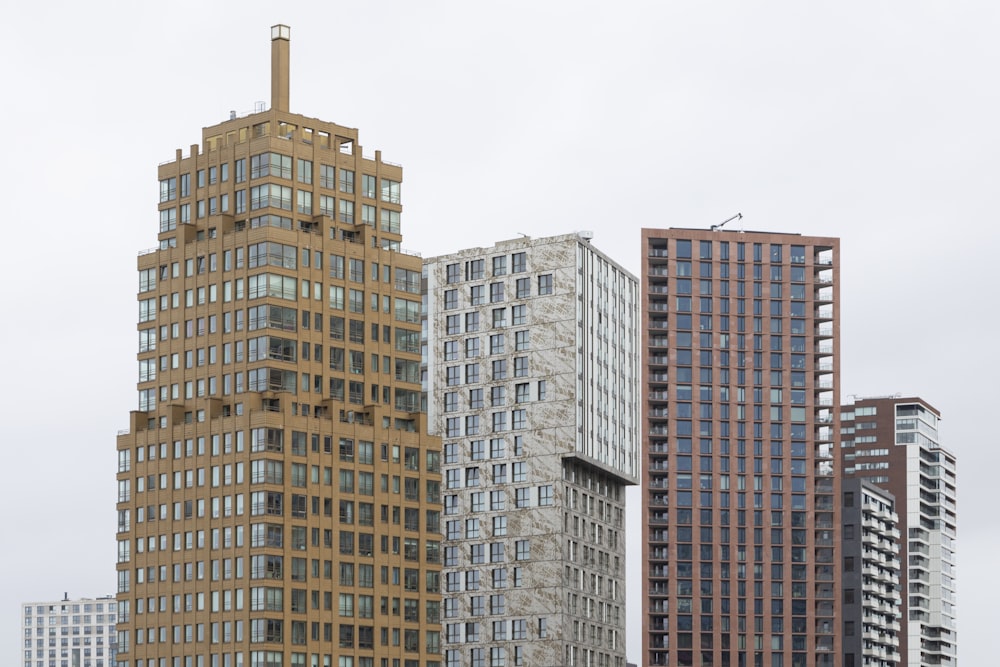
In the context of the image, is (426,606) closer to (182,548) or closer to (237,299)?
(182,548)

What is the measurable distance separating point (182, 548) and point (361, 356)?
26104 mm

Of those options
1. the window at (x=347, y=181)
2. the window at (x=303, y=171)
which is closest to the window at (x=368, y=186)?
the window at (x=347, y=181)

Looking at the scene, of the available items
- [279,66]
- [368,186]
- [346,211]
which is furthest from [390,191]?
[279,66]

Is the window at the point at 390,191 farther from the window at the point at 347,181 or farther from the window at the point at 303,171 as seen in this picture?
the window at the point at 303,171

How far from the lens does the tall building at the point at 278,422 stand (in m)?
172

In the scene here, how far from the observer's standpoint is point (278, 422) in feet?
569

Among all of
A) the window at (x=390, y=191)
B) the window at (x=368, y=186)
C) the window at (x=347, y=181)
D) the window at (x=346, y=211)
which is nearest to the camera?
the window at (x=346, y=211)

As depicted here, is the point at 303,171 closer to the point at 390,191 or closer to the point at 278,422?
the point at 390,191

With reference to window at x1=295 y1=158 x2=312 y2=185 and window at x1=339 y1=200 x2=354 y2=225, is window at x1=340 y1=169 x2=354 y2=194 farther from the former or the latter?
window at x1=295 y1=158 x2=312 y2=185

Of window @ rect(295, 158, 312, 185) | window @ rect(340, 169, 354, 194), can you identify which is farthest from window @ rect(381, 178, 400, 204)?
window @ rect(295, 158, 312, 185)

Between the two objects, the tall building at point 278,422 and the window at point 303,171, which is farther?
the window at point 303,171

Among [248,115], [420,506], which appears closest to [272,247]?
[248,115]

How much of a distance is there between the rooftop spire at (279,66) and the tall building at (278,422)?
0.21 metres

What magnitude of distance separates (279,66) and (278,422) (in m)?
39.5
